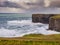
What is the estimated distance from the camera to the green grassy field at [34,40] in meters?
2.26

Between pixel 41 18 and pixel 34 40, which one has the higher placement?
pixel 41 18

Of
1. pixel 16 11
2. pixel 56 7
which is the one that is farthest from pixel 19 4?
pixel 56 7

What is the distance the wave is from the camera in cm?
229

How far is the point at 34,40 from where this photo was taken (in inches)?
89.3

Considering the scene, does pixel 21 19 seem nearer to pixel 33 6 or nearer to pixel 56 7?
pixel 33 6

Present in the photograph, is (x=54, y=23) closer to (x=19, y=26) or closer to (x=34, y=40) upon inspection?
(x=34, y=40)

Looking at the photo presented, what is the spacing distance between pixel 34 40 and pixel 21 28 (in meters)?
0.21

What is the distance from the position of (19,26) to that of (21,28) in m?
0.03

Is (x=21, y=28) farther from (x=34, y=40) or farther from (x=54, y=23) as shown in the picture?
(x=54, y=23)

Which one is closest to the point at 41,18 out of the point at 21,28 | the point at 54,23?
the point at 54,23

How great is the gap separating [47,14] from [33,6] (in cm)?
19

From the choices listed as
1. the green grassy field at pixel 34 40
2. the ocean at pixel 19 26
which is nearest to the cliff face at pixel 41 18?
the ocean at pixel 19 26

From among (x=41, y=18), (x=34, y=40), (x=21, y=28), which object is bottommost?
(x=34, y=40)

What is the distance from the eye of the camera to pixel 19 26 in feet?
7.55
